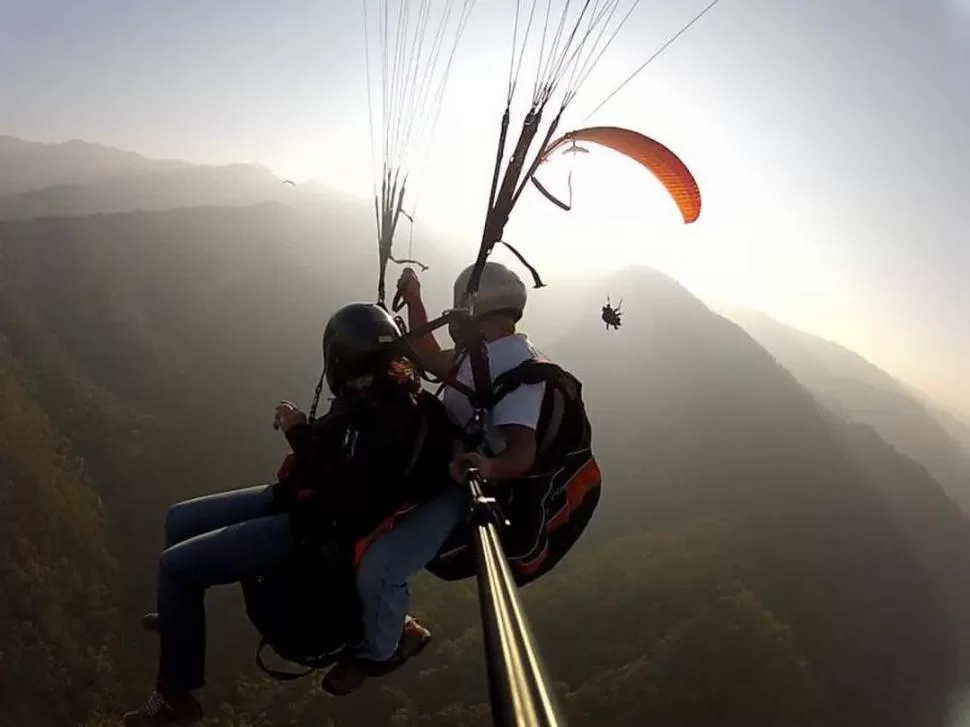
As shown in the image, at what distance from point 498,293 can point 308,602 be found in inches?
78.2

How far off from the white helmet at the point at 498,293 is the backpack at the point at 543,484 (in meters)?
0.52

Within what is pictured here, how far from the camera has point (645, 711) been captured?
4353 centimetres

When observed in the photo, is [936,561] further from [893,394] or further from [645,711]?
[893,394]

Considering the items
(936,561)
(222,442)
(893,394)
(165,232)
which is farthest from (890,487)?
(893,394)

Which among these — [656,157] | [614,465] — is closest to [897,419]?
[614,465]

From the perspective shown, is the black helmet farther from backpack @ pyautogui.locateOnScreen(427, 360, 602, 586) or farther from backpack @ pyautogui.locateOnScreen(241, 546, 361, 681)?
backpack @ pyautogui.locateOnScreen(241, 546, 361, 681)

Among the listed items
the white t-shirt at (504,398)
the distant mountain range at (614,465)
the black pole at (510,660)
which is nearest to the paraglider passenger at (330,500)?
the white t-shirt at (504,398)

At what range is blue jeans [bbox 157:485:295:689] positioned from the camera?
3.50m

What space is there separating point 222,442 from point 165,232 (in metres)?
40.4

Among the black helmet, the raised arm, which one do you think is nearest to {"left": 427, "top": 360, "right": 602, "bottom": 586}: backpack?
the black helmet

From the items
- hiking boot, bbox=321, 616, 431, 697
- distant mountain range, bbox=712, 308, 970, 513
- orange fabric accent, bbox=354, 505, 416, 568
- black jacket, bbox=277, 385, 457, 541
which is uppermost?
black jacket, bbox=277, 385, 457, 541

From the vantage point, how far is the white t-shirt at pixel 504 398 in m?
3.67

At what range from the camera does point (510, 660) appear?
136 centimetres

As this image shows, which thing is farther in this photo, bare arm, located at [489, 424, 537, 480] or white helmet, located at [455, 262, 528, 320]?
white helmet, located at [455, 262, 528, 320]
